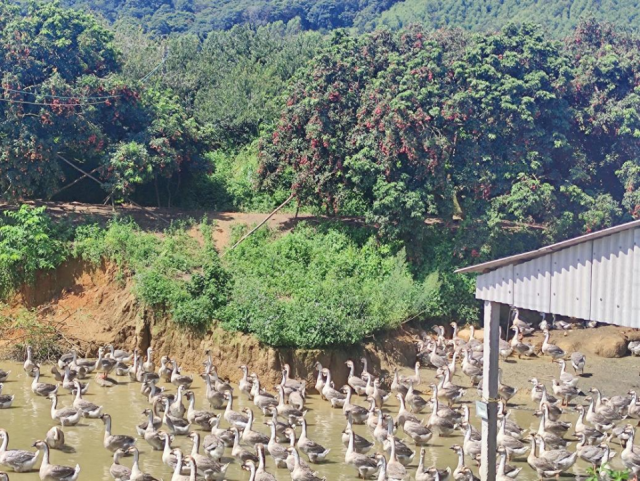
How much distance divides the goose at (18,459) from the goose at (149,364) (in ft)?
18.8

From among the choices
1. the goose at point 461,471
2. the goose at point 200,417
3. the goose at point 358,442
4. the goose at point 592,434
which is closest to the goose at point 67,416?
the goose at point 200,417

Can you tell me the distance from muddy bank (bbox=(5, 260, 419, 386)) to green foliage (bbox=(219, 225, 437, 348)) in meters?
0.36

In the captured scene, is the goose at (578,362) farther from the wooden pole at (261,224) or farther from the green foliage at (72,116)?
the green foliage at (72,116)

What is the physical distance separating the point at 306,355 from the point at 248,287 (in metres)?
2.33

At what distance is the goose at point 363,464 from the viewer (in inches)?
706

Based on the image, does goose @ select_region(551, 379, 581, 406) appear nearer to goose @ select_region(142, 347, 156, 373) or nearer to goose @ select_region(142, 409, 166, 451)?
goose @ select_region(142, 409, 166, 451)

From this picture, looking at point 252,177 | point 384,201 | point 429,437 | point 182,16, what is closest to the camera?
point 429,437

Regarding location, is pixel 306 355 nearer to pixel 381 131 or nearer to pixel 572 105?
pixel 381 131

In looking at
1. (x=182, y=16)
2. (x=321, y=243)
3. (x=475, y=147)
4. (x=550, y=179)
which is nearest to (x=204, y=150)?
(x=321, y=243)

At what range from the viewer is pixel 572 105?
103 ft

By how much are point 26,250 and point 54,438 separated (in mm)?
8640

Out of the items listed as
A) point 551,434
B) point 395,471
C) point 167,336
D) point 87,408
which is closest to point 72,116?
point 167,336

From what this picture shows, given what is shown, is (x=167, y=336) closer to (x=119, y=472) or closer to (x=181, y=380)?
(x=181, y=380)

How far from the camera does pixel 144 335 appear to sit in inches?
982
